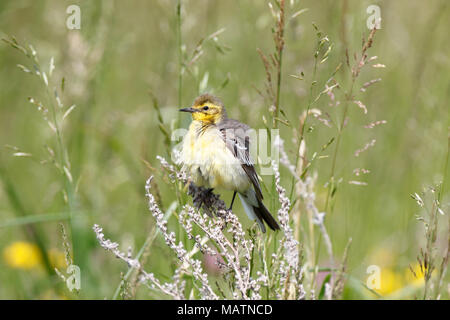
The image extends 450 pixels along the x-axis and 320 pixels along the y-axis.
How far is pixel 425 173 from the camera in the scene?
4715 mm

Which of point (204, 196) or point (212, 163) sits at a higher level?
point (212, 163)

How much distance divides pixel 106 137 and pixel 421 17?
16.8ft

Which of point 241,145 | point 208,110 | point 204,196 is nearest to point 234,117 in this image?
point 208,110

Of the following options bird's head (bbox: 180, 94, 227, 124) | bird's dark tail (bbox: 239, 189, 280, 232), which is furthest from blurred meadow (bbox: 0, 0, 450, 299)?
bird's dark tail (bbox: 239, 189, 280, 232)

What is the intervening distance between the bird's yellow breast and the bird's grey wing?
0.03m

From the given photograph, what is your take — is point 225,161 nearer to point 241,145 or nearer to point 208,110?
point 241,145

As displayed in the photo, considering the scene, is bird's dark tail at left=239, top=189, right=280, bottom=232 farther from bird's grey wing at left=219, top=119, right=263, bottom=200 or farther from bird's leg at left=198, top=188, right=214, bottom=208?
bird's leg at left=198, top=188, right=214, bottom=208

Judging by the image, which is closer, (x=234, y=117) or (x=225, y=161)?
(x=225, y=161)

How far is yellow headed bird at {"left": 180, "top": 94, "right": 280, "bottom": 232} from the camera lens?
3.15 metres

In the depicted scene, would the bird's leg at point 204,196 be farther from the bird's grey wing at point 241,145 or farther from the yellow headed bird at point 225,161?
the bird's grey wing at point 241,145

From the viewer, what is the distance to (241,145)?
10.7ft

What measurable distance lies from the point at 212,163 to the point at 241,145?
0.71ft

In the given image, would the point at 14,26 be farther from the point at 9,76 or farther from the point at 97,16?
the point at 97,16

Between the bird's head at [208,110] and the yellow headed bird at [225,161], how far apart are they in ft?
0.41
